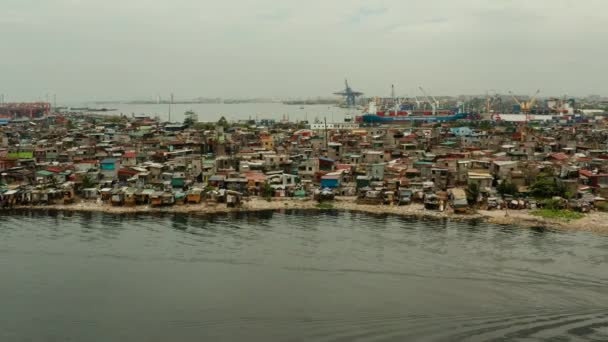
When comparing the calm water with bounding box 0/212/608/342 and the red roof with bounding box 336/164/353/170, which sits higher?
the red roof with bounding box 336/164/353/170

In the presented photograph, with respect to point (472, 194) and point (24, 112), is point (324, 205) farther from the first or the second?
point (24, 112)

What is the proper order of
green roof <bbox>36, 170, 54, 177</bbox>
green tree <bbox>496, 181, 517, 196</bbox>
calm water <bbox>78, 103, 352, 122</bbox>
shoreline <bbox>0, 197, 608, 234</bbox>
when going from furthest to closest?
calm water <bbox>78, 103, 352, 122</bbox> < green roof <bbox>36, 170, 54, 177</bbox> < green tree <bbox>496, 181, 517, 196</bbox> < shoreline <bbox>0, 197, 608, 234</bbox>

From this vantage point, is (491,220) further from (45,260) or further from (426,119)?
(426,119)

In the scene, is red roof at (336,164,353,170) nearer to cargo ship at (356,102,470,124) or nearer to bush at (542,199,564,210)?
bush at (542,199,564,210)

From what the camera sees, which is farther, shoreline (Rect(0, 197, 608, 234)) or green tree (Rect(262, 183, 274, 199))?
green tree (Rect(262, 183, 274, 199))

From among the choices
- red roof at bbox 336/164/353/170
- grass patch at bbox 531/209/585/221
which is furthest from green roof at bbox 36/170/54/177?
grass patch at bbox 531/209/585/221

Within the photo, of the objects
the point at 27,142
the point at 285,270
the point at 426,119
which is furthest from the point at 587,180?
the point at 426,119
